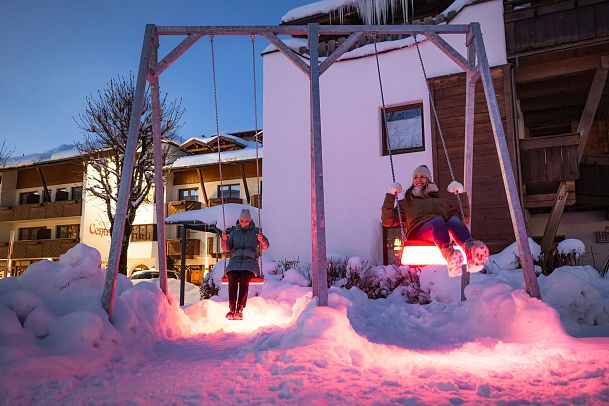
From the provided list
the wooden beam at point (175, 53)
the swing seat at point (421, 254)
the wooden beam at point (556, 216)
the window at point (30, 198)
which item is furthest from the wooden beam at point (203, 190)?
the swing seat at point (421, 254)

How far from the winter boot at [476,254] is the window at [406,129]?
26.6ft

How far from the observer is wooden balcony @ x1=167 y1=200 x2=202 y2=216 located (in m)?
28.0

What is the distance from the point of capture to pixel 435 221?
17.3 ft

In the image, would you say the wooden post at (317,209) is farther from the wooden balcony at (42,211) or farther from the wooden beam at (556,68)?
the wooden balcony at (42,211)

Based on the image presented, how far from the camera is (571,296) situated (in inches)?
252

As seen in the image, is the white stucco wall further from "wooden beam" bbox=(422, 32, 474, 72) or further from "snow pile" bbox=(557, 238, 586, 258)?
"wooden beam" bbox=(422, 32, 474, 72)

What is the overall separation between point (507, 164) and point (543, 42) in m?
7.52

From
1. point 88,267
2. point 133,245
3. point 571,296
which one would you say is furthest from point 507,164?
point 133,245

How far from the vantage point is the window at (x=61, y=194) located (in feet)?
108

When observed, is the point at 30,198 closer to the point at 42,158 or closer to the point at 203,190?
the point at 42,158

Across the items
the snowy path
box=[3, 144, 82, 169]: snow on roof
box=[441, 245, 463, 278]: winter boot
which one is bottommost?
the snowy path

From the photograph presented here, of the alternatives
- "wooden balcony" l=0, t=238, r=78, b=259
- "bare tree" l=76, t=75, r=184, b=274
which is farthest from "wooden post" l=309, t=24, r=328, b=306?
"wooden balcony" l=0, t=238, r=78, b=259

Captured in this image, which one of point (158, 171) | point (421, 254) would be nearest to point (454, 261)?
point (421, 254)

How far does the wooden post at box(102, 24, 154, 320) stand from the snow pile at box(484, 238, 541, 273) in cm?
742
